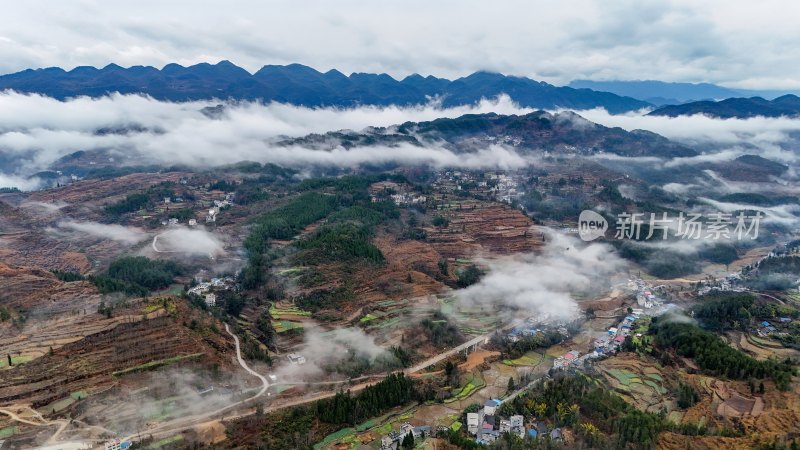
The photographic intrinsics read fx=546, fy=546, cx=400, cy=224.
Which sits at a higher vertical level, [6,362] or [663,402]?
[6,362]

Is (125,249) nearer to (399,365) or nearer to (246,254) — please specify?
(246,254)

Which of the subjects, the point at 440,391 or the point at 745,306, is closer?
the point at 440,391

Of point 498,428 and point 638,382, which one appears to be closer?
point 498,428

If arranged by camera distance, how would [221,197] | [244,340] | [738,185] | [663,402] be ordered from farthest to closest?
1. [738,185]
2. [221,197]
3. [244,340]
4. [663,402]

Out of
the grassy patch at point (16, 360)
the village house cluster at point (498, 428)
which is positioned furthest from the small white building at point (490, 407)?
the grassy patch at point (16, 360)

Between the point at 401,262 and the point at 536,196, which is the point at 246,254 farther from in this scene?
the point at 536,196

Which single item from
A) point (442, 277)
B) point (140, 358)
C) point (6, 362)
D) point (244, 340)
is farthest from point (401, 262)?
point (6, 362)

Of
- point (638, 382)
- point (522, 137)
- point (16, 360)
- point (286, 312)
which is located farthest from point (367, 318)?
point (522, 137)

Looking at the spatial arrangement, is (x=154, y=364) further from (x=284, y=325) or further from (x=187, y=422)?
(x=284, y=325)

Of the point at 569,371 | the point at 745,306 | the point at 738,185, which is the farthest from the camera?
the point at 738,185
